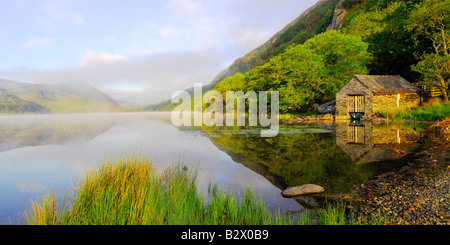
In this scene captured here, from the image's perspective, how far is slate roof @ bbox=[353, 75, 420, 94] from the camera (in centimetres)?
3297

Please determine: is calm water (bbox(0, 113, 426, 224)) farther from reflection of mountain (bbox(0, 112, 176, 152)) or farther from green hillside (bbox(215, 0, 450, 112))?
green hillside (bbox(215, 0, 450, 112))

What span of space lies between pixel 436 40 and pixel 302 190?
3925cm

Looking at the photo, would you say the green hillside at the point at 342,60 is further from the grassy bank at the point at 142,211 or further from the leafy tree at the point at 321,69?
the grassy bank at the point at 142,211

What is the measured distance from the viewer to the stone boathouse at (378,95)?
1307 inches

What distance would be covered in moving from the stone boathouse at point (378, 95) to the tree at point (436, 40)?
409 cm

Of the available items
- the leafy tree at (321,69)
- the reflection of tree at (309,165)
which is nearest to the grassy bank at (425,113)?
the leafy tree at (321,69)

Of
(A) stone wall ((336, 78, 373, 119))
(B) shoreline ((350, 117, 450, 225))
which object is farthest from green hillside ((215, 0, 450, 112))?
(B) shoreline ((350, 117, 450, 225))

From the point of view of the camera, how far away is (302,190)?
7.54 meters

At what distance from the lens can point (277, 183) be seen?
28.8 ft

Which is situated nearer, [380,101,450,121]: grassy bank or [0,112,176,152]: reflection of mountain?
[0,112,176,152]: reflection of mountain

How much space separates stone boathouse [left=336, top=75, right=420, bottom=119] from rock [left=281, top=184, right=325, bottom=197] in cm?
3184

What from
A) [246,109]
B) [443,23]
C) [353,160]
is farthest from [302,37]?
[353,160]
